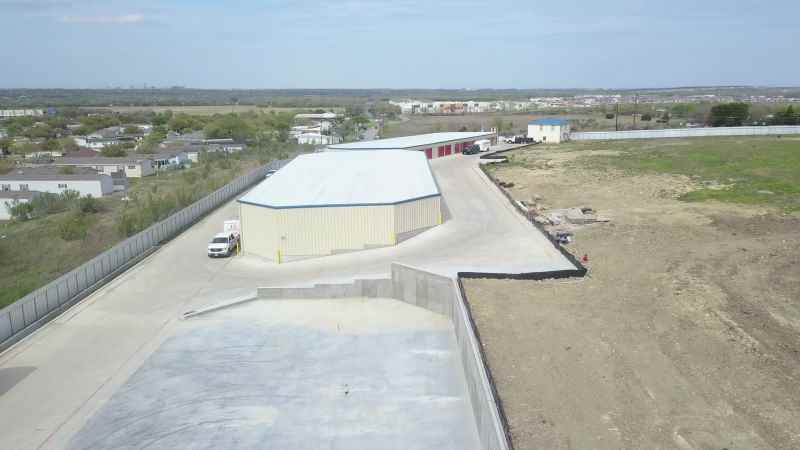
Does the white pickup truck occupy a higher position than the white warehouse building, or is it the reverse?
the white warehouse building

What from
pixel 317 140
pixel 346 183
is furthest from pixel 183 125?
pixel 346 183

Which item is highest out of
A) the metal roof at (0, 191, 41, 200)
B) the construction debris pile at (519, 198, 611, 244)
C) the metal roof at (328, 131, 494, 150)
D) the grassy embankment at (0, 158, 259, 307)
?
the metal roof at (328, 131, 494, 150)

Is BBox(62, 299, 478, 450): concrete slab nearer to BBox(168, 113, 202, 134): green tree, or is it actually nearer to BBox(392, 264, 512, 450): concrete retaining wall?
BBox(392, 264, 512, 450): concrete retaining wall

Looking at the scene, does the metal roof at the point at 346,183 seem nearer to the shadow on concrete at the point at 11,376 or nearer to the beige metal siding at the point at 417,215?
the beige metal siding at the point at 417,215

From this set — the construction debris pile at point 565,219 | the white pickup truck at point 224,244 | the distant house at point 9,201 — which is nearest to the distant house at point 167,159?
the distant house at point 9,201

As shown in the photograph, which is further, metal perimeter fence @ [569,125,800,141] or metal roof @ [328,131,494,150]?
metal perimeter fence @ [569,125,800,141]

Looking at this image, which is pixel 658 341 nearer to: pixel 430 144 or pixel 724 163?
pixel 724 163

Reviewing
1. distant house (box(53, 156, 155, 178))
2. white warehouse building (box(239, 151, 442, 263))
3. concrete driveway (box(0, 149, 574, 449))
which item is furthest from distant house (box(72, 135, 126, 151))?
white warehouse building (box(239, 151, 442, 263))
